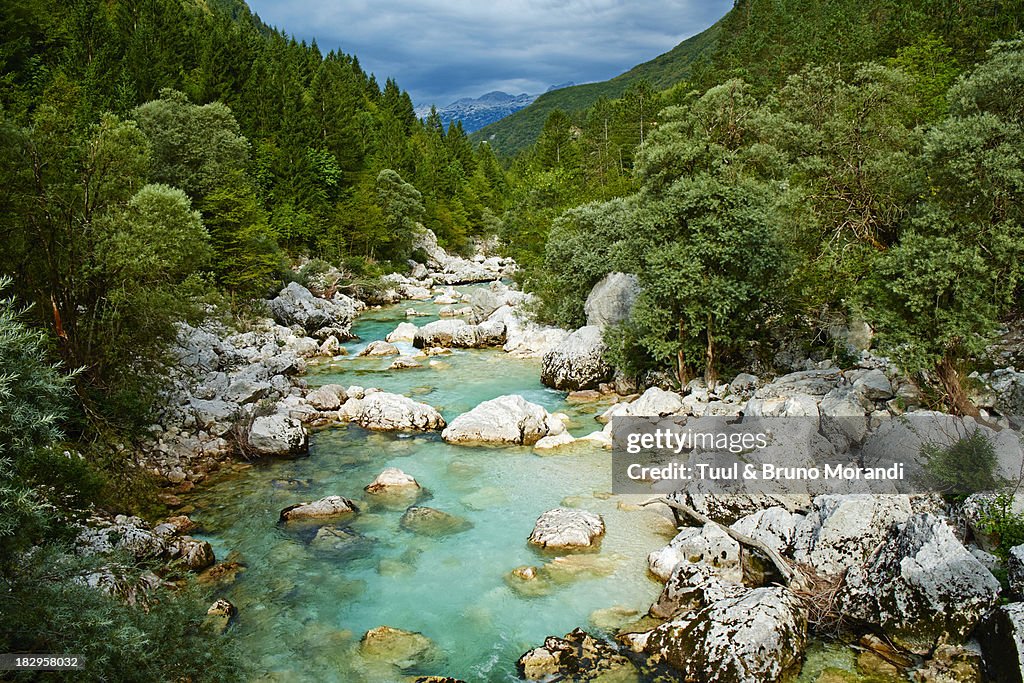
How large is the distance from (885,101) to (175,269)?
24.6 m

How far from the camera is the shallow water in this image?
380 inches

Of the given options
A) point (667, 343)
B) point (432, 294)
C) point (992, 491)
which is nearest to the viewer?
point (992, 491)

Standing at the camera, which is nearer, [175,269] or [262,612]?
[262,612]

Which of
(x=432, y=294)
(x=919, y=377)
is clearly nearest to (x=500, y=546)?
(x=919, y=377)

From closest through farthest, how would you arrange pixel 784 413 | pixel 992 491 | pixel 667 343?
pixel 992 491
pixel 784 413
pixel 667 343

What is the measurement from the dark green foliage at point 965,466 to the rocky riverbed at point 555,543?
42 cm

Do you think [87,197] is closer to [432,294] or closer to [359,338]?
[359,338]

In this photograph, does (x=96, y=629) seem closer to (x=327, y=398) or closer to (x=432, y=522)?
(x=432, y=522)

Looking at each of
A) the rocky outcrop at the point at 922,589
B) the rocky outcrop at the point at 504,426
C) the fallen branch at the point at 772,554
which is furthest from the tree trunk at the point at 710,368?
Answer: the rocky outcrop at the point at 922,589

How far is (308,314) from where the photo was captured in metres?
34.3

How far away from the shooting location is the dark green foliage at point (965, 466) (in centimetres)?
1056

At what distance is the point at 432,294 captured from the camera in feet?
166

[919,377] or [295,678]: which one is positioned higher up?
[919,377]

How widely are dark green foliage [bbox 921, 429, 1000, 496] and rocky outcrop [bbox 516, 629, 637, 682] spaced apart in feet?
21.1
